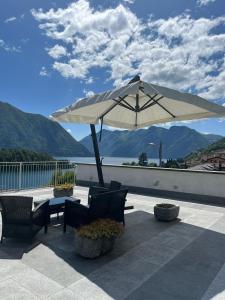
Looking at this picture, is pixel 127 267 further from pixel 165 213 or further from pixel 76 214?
pixel 165 213

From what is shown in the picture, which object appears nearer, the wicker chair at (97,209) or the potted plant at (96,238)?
the potted plant at (96,238)

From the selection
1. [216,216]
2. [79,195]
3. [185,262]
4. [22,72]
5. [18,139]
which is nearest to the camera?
[185,262]

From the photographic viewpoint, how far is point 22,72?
569 inches

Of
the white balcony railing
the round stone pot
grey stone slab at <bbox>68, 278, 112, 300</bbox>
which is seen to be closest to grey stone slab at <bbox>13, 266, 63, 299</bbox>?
grey stone slab at <bbox>68, 278, 112, 300</bbox>

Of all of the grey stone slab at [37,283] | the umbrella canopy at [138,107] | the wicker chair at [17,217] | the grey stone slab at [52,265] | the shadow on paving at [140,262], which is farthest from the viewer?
the umbrella canopy at [138,107]

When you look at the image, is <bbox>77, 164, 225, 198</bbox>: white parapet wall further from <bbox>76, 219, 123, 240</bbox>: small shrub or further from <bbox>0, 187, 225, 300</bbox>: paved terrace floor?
<bbox>76, 219, 123, 240</bbox>: small shrub

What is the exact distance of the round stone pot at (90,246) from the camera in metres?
3.73

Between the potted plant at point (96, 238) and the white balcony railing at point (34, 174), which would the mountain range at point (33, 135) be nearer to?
the white balcony railing at point (34, 174)

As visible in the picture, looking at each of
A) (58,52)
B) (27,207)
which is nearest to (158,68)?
(58,52)

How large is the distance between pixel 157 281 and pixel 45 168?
7.86 m

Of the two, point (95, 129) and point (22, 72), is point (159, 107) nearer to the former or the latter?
point (95, 129)

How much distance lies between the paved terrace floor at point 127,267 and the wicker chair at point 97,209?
0.33 metres

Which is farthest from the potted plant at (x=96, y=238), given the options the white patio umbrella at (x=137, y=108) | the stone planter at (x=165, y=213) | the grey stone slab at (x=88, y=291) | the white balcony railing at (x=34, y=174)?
the white balcony railing at (x=34, y=174)

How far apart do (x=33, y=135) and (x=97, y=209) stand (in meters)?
139
